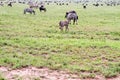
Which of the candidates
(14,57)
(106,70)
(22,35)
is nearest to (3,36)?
(22,35)

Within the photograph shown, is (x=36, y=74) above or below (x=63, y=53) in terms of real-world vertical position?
above

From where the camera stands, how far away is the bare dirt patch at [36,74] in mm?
11250

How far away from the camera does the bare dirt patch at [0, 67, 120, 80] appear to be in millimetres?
11250

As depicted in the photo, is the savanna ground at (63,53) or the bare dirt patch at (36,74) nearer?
the bare dirt patch at (36,74)

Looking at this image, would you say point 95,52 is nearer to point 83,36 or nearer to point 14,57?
point 14,57

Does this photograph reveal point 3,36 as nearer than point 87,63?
No

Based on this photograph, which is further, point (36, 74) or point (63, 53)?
point (63, 53)

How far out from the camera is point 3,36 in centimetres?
1917

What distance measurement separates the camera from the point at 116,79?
11.4m

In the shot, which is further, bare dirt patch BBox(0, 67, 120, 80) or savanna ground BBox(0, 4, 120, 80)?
savanna ground BBox(0, 4, 120, 80)

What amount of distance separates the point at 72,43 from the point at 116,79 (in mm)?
6035

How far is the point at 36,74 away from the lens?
11641 millimetres

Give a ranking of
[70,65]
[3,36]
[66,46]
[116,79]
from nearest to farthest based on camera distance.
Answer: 1. [116,79]
2. [70,65]
3. [66,46]
4. [3,36]

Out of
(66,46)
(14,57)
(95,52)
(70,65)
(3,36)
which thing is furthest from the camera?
(3,36)
